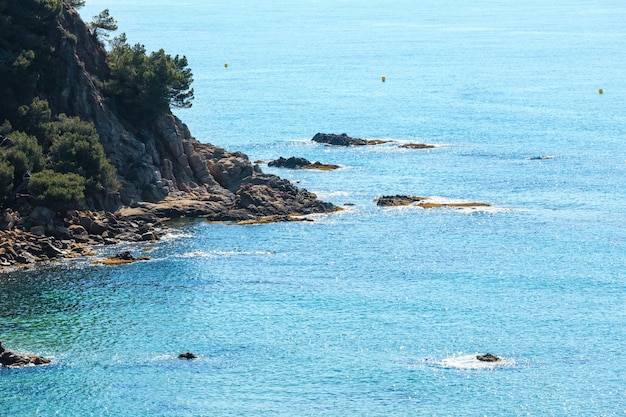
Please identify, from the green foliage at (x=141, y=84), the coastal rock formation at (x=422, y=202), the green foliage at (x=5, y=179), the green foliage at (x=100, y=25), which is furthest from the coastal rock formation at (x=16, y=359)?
the green foliage at (x=100, y=25)

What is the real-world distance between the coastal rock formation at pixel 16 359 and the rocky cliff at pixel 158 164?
4246cm

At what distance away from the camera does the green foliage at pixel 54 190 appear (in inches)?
4948

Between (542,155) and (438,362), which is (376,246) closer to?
(438,362)

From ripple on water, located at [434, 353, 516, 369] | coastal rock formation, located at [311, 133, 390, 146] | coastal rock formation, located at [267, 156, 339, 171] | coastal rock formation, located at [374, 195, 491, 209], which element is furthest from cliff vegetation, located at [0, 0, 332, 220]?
ripple on water, located at [434, 353, 516, 369]

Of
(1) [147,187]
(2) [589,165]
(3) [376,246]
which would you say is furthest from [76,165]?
(2) [589,165]

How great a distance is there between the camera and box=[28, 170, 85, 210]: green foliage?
412 feet

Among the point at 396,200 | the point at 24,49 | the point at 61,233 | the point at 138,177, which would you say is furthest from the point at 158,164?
the point at 396,200

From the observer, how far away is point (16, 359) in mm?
91812

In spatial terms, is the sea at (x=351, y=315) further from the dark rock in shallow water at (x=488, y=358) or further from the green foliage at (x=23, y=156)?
the green foliage at (x=23, y=156)

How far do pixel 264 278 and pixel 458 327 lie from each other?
23.2 metres

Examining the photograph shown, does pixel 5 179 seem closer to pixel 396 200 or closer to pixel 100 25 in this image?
pixel 100 25

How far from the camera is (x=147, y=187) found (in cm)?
13975

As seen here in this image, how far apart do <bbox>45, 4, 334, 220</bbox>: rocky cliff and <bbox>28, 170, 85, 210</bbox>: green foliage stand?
22.8ft

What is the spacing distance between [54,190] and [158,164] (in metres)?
20.8
